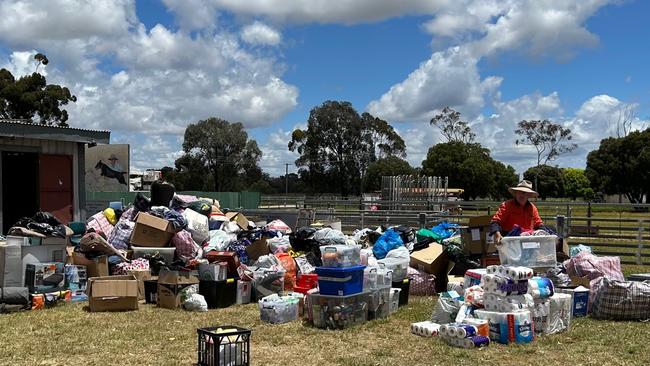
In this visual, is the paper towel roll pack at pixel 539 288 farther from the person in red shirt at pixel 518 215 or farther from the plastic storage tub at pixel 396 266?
the plastic storage tub at pixel 396 266

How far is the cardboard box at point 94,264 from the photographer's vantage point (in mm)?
10320

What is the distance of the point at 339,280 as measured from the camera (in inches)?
300

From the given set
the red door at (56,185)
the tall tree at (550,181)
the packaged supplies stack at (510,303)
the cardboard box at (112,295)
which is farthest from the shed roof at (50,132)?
the tall tree at (550,181)

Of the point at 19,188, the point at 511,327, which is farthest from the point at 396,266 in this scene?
the point at 19,188

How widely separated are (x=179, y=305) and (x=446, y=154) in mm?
50566

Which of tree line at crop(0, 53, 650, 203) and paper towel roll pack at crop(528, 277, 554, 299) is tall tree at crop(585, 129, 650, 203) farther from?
paper towel roll pack at crop(528, 277, 554, 299)

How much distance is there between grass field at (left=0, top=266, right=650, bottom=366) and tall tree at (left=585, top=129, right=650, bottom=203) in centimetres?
5267

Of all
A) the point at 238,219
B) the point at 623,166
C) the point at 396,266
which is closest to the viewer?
the point at 396,266

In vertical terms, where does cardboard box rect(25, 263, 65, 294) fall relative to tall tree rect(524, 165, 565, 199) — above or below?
below

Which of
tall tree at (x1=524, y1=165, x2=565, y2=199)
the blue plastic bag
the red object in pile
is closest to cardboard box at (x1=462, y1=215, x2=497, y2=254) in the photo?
the blue plastic bag

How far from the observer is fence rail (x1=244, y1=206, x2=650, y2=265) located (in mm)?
14383

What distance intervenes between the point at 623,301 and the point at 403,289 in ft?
9.13

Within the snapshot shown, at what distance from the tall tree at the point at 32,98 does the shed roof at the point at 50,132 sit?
3083cm

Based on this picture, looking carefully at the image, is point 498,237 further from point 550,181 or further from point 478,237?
point 550,181
